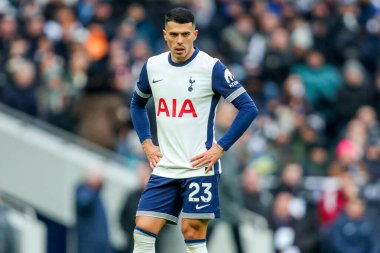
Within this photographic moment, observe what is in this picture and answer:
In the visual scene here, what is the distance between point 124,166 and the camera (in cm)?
1983

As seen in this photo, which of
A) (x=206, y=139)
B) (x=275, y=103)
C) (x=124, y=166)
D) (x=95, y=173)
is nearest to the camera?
(x=206, y=139)

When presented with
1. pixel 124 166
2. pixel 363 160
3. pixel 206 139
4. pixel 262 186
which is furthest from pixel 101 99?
pixel 206 139

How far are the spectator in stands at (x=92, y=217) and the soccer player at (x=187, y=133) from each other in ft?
23.0

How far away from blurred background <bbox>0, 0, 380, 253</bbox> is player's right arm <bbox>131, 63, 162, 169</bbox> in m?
3.93

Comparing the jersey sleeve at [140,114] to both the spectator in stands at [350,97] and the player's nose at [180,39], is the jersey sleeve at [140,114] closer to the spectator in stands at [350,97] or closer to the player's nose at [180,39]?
the player's nose at [180,39]

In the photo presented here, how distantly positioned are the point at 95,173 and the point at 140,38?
4.51 meters

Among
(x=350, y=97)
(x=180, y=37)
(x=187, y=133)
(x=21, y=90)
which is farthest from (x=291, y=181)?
(x=180, y=37)

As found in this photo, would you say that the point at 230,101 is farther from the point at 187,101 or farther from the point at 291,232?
the point at 291,232

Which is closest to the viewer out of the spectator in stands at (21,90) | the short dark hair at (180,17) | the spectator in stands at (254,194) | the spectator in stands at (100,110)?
the short dark hair at (180,17)

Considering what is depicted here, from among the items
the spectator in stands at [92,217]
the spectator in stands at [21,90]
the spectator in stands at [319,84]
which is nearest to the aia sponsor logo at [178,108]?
the spectator in stands at [92,217]

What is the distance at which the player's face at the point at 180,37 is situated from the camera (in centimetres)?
1084

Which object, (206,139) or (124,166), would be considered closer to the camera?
(206,139)

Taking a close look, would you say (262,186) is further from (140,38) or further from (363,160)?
(140,38)

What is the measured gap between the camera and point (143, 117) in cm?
1146
